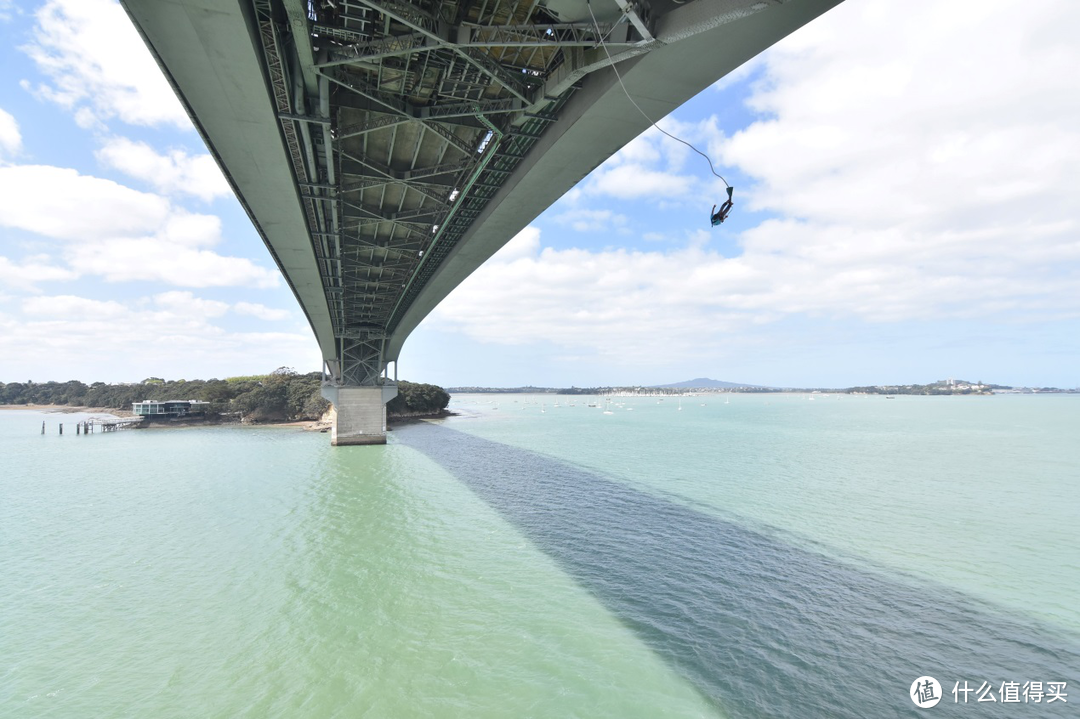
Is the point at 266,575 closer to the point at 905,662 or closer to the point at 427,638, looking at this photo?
the point at 427,638

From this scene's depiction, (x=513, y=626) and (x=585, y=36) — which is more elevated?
(x=585, y=36)

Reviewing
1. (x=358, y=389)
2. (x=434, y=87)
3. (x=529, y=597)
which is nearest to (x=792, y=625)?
(x=529, y=597)

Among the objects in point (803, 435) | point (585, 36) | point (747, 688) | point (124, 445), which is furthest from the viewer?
point (803, 435)

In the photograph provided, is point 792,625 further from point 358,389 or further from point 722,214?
point 358,389

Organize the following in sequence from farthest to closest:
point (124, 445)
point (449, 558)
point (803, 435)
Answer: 1. point (803, 435)
2. point (124, 445)
3. point (449, 558)

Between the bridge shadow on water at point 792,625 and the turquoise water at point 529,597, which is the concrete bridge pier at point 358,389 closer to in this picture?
the turquoise water at point 529,597

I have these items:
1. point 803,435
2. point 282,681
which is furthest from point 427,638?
point 803,435
